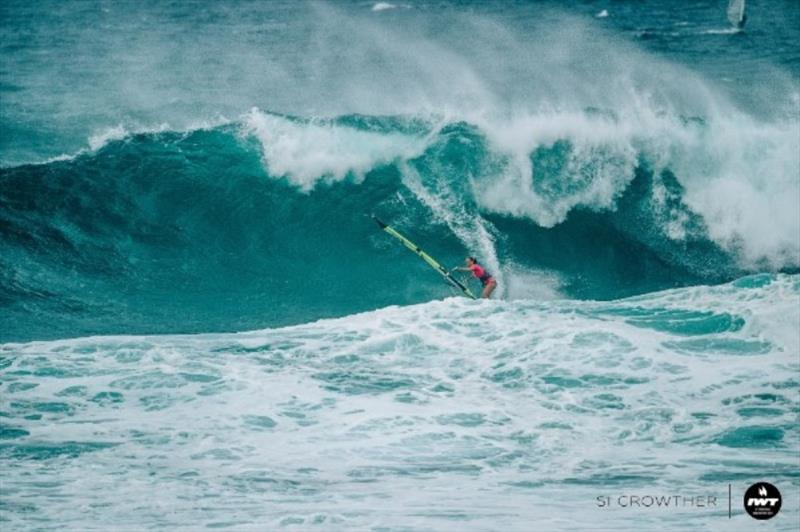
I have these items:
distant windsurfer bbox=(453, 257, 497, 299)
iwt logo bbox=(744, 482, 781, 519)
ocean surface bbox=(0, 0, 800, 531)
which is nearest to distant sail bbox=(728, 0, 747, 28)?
ocean surface bbox=(0, 0, 800, 531)

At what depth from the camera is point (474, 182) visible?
18641mm

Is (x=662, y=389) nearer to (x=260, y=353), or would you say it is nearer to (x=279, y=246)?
(x=260, y=353)

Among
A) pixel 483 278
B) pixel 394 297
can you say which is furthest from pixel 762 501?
pixel 394 297

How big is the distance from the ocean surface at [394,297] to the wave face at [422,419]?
0.04m

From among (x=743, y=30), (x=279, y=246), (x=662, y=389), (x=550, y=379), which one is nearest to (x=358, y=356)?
(x=550, y=379)

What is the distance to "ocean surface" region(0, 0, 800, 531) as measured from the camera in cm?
1013

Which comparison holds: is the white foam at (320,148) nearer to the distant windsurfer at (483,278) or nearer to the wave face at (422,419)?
the distant windsurfer at (483,278)

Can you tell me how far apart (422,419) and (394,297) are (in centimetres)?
477

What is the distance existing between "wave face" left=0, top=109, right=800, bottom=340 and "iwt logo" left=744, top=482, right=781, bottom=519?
6084 millimetres

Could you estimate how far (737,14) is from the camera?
3431 centimetres

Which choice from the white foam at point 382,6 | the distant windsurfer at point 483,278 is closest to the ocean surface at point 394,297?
the distant windsurfer at point 483,278

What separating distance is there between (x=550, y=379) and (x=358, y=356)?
2324 mm

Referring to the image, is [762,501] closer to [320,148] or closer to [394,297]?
[394,297]

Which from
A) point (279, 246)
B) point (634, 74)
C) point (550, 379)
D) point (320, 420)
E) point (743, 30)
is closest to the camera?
point (320, 420)
